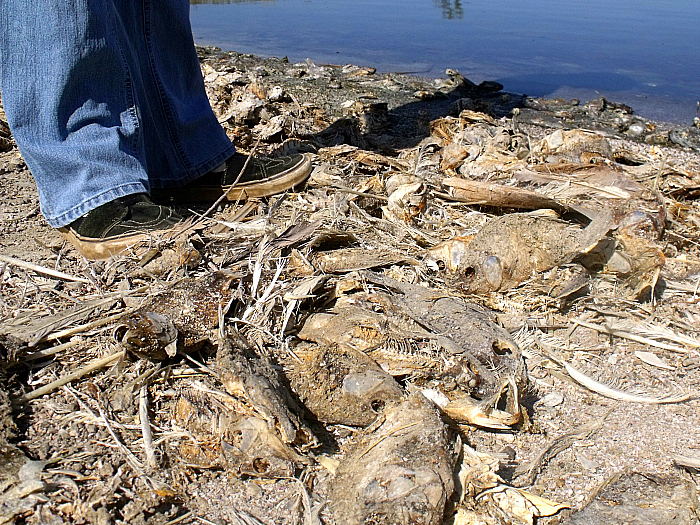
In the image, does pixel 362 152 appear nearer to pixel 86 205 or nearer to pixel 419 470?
pixel 86 205

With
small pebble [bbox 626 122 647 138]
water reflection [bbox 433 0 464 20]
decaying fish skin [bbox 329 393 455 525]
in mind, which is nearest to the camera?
decaying fish skin [bbox 329 393 455 525]

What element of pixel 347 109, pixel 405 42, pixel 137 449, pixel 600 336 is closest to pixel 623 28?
pixel 405 42

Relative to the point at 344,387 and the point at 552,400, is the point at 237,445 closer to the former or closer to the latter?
the point at 344,387

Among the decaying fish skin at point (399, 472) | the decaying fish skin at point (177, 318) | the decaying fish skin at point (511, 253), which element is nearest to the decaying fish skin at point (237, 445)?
Answer: the decaying fish skin at point (399, 472)

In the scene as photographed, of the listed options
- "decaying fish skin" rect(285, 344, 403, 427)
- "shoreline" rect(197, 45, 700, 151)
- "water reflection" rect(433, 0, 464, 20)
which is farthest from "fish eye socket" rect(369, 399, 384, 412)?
"water reflection" rect(433, 0, 464, 20)

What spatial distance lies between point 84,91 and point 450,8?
994 cm

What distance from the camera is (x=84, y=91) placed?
2117 mm

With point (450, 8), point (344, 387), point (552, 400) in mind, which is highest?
point (450, 8)

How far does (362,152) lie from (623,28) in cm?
740

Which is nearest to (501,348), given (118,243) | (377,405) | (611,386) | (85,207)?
(611,386)

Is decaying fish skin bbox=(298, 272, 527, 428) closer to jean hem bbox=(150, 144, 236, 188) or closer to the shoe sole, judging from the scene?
the shoe sole

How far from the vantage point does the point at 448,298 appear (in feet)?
6.40

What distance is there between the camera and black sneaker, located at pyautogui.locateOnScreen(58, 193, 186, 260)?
214cm

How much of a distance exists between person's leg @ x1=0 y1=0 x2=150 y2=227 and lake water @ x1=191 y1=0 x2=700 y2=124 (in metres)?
4.76
